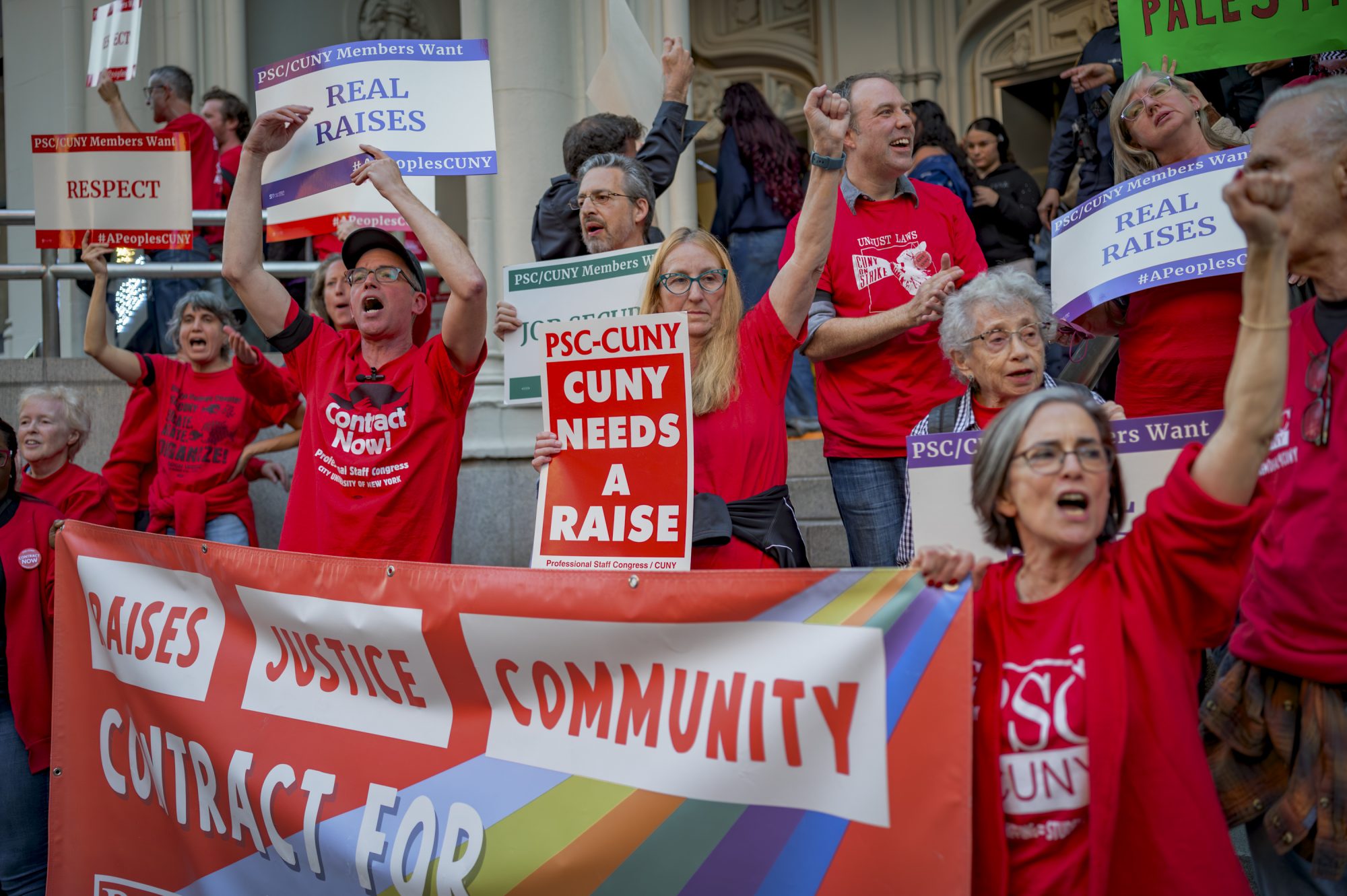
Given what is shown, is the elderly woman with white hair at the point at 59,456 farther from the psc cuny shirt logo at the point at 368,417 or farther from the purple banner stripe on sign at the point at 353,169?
the psc cuny shirt logo at the point at 368,417

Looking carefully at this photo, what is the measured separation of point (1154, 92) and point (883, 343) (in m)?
1.09

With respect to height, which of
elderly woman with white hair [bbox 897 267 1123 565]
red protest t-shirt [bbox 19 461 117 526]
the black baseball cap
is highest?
the black baseball cap

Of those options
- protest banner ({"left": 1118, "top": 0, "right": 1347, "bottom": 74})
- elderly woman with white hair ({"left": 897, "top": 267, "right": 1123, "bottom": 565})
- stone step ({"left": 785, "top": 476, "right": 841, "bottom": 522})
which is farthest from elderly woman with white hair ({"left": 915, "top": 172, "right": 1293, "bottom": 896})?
stone step ({"left": 785, "top": 476, "right": 841, "bottom": 522})

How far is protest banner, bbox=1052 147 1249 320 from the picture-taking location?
3.52m

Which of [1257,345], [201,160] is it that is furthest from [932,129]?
[1257,345]

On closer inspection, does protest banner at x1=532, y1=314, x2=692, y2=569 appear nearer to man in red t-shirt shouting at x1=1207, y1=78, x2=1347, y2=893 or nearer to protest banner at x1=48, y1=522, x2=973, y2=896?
protest banner at x1=48, y1=522, x2=973, y2=896

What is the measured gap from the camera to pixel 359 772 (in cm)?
326

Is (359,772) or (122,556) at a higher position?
(122,556)

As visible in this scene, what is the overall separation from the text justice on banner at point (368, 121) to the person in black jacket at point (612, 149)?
33 centimetres

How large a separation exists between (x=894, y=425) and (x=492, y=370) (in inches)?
147

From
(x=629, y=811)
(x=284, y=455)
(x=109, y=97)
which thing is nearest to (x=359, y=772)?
(x=629, y=811)

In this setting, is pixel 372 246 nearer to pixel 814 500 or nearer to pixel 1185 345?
pixel 1185 345

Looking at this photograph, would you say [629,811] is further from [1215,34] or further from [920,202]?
[1215,34]

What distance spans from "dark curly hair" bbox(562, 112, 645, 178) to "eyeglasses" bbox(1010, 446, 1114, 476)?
309 cm
